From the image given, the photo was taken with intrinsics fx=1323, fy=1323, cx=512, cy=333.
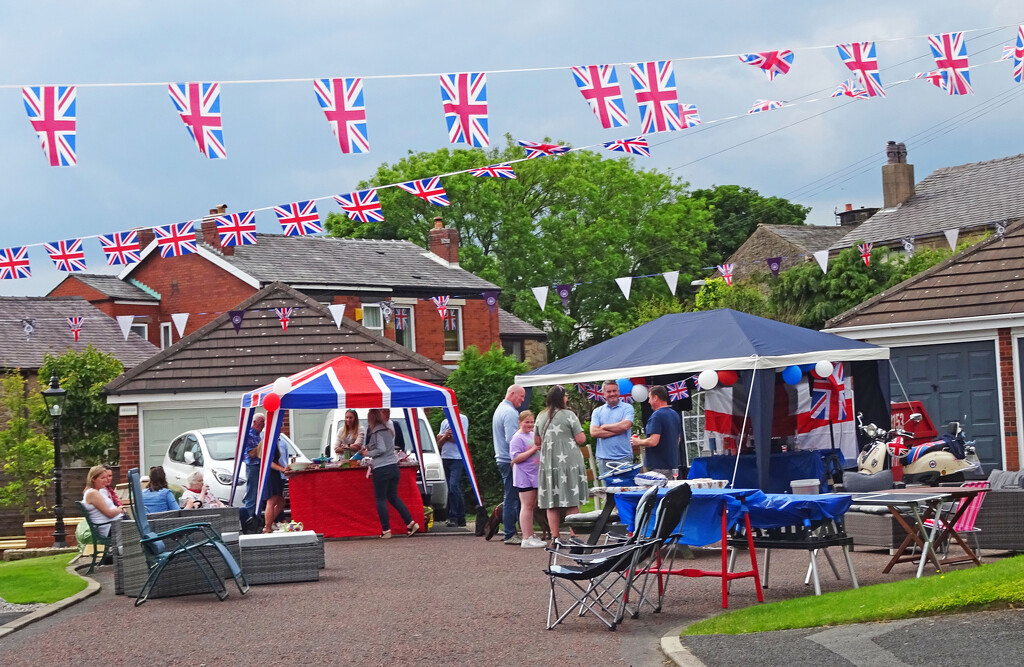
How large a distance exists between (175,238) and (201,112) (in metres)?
6.02

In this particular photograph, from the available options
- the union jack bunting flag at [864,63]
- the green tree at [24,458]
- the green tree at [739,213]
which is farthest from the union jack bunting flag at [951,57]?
the green tree at [739,213]

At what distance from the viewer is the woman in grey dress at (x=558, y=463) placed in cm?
1371

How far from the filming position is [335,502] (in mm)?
17719

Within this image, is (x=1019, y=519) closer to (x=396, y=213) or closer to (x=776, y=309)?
(x=776, y=309)

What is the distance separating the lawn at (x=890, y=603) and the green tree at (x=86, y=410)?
73.8ft

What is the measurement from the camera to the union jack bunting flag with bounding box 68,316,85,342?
34.6 m

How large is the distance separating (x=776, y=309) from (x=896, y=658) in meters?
26.9

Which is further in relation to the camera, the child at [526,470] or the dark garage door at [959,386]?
the dark garage door at [959,386]

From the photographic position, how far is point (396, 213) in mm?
52906

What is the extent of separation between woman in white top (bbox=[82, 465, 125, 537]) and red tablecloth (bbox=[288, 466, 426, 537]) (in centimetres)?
330

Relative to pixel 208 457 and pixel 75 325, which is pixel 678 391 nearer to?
pixel 208 457

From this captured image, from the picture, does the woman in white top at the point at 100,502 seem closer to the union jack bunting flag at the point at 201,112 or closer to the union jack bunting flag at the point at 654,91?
the union jack bunting flag at the point at 201,112

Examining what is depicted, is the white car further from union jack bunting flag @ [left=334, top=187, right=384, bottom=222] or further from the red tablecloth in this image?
union jack bunting flag @ [left=334, top=187, right=384, bottom=222]

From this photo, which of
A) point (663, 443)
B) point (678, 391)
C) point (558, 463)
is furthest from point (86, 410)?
point (663, 443)
